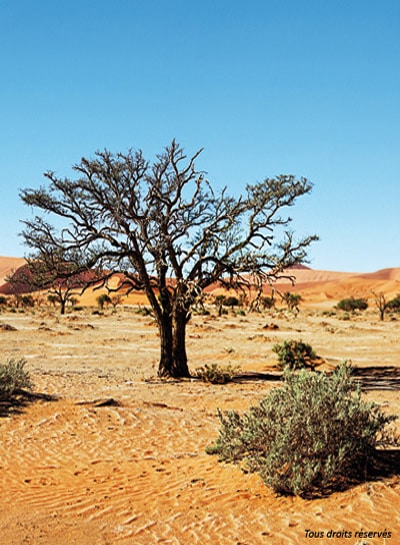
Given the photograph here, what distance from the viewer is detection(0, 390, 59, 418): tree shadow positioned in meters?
10.5

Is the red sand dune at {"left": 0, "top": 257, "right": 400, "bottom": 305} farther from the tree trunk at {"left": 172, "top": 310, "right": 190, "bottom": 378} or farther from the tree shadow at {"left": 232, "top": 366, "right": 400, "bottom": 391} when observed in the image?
the tree trunk at {"left": 172, "top": 310, "right": 190, "bottom": 378}

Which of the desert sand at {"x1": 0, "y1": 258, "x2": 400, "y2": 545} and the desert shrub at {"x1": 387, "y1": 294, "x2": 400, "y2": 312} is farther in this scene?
the desert shrub at {"x1": 387, "y1": 294, "x2": 400, "y2": 312}

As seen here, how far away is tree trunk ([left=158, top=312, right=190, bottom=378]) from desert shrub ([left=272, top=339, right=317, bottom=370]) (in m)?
4.13

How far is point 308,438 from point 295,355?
1379 centimetres

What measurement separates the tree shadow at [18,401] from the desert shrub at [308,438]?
5027 mm

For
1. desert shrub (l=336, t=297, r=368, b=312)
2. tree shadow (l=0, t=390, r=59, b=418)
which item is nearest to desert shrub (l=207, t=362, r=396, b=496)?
tree shadow (l=0, t=390, r=59, b=418)

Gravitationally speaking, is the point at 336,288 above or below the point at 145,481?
above

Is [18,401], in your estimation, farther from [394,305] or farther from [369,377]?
[394,305]

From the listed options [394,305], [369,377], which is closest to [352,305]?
[394,305]

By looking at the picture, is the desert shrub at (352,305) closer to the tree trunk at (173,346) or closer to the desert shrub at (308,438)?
the tree trunk at (173,346)

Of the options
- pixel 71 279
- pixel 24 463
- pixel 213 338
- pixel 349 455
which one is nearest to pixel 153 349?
pixel 213 338

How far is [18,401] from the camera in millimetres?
11102

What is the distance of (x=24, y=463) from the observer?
8.05 meters

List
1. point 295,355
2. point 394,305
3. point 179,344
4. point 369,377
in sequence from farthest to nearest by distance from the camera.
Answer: point 394,305 → point 295,355 → point 369,377 → point 179,344
